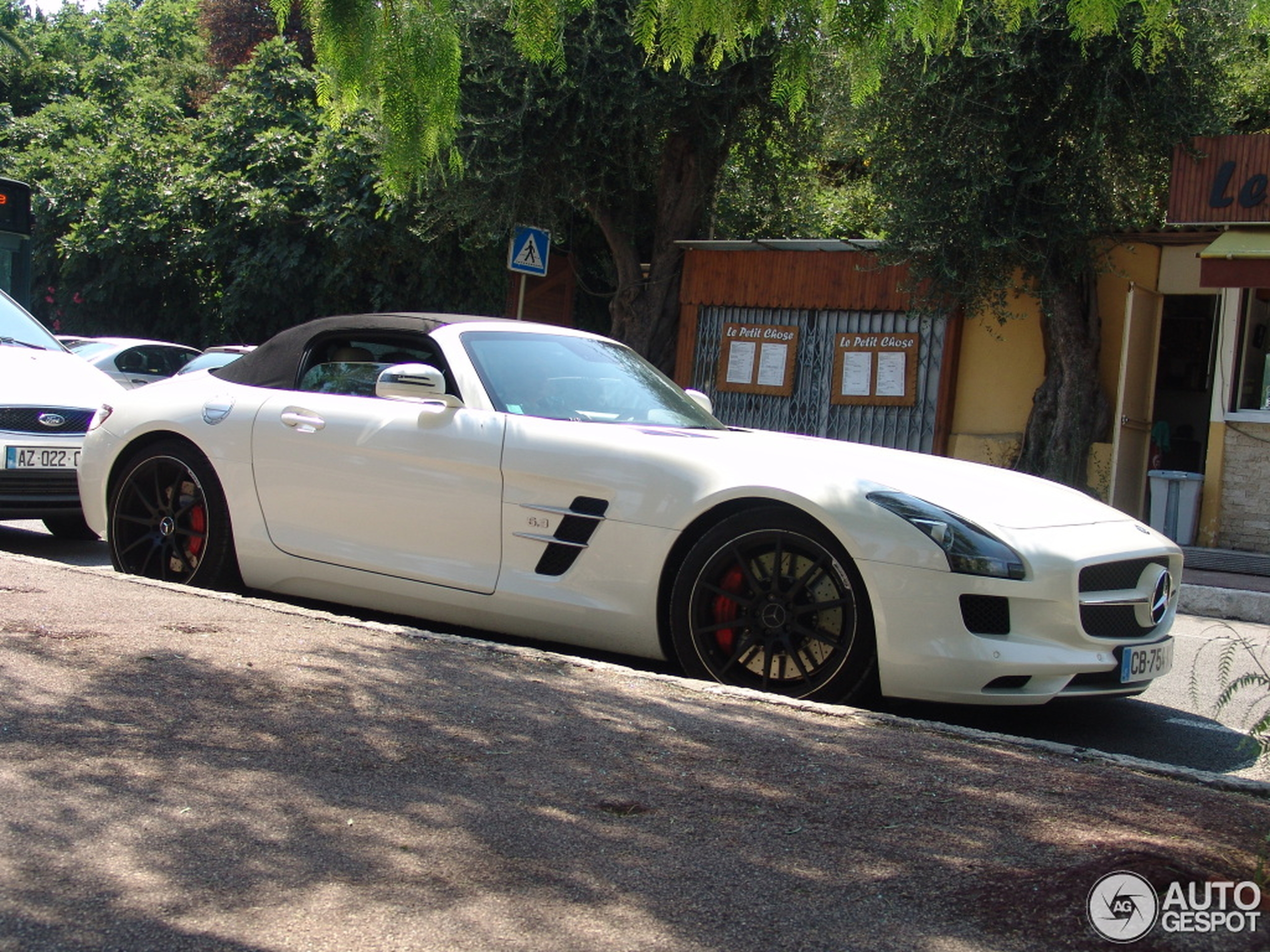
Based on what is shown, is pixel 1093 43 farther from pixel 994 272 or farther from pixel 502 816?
pixel 502 816

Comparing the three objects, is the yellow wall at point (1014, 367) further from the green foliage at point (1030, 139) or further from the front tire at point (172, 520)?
the front tire at point (172, 520)

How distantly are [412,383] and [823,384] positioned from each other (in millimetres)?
10767

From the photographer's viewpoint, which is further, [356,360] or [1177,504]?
[1177,504]

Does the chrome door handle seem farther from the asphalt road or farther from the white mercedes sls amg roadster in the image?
the asphalt road

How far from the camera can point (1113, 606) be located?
4688mm

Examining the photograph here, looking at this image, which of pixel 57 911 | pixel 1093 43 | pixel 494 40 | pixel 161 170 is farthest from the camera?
pixel 161 170

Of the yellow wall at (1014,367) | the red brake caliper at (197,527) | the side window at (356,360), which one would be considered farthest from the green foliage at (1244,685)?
the yellow wall at (1014,367)

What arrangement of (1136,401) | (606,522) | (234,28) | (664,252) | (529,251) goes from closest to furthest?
(606,522), (529,251), (1136,401), (664,252), (234,28)

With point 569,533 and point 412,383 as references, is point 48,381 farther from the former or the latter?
point 569,533

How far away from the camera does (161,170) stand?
24391 mm

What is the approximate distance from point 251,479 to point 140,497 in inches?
31.0

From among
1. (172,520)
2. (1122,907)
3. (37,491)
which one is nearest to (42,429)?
(37,491)

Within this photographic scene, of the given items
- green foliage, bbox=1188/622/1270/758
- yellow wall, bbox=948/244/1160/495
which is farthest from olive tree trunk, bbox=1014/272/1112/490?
green foliage, bbox=1188/622/1270/758

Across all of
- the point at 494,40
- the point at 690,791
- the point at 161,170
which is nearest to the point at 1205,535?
the point at 494,40
